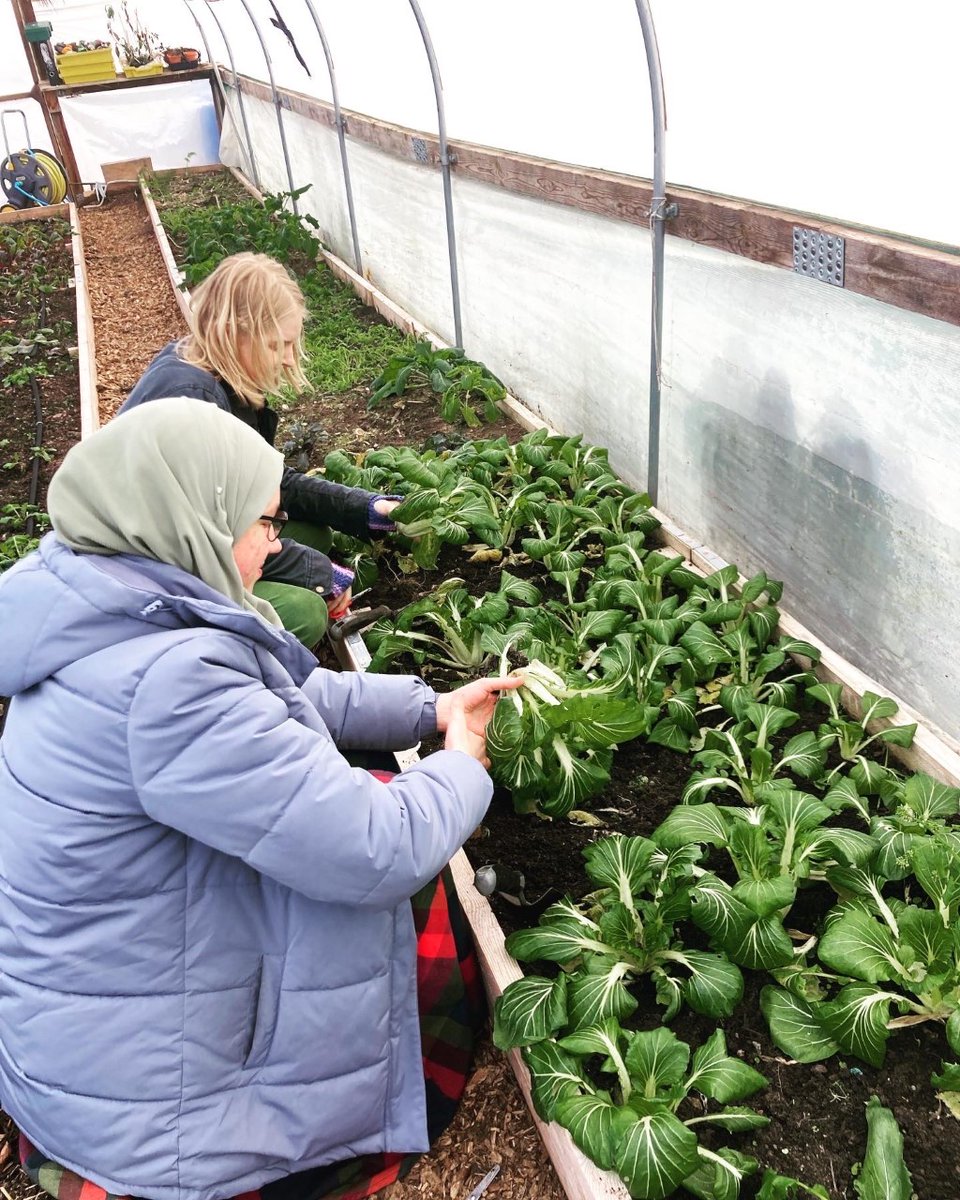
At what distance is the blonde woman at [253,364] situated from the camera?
122 inches

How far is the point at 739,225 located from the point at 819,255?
1.33 feet

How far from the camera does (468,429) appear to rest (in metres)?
5.24

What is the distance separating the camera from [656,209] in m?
3.46

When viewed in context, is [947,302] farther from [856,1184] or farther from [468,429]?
[468,429]

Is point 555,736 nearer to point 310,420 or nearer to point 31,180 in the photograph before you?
point 310,420

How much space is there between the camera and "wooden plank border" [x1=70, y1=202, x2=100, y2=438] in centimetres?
630

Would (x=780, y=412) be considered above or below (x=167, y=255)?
above

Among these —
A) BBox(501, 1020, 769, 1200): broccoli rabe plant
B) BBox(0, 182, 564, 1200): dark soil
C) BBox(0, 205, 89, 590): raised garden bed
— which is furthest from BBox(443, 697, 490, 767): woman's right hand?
BBox(0, 205, 89, 590): raised garden bed

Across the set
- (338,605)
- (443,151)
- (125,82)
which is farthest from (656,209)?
(125,82)

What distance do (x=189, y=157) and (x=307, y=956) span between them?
15.4 metres

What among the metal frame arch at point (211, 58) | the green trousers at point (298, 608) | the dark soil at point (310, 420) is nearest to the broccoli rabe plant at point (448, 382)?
the dark soil at point (310, 420)

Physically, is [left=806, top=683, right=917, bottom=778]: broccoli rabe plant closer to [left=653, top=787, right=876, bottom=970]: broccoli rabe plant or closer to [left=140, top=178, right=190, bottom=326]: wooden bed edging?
[left=653, top=787, right=876, bottom=970]: broccoli rabe plant

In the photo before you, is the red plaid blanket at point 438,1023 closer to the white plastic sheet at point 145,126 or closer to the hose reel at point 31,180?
the hose reel at point 31,180

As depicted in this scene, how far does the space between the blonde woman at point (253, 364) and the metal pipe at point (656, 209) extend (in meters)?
1.27
